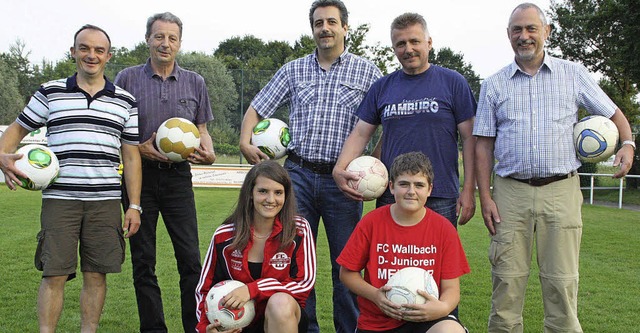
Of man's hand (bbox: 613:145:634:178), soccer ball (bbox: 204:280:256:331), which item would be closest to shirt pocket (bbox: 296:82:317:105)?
soccer ball (bbox: 204:280:256:331)

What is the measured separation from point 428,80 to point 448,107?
0.84ft

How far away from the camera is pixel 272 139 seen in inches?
204

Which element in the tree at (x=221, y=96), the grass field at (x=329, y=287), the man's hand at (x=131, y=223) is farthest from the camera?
the tree at (x=221, y=96)

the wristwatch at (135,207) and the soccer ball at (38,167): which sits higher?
the soccer ball at (38,167)

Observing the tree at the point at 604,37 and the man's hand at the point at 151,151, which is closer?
the man's hand at the point at 151,151

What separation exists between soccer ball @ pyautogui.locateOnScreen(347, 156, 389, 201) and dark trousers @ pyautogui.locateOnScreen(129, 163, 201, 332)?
1639mm

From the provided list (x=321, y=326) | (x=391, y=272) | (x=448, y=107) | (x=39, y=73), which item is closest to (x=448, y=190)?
(x=448, y=107)

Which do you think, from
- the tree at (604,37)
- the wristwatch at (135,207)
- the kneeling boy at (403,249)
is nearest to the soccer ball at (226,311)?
the kneeling boy at (403,249)

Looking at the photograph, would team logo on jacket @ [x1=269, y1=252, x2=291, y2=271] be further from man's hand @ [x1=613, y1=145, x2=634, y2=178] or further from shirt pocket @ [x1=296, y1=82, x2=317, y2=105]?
man's hand @ [x1=613, y1=145, x2=634, y2=178]

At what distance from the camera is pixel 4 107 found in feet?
133

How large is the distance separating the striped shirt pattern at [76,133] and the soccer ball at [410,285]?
2324 mm

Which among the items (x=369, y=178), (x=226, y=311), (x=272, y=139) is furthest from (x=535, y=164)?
(x=226, y=311)

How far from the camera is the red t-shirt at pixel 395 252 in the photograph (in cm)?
392

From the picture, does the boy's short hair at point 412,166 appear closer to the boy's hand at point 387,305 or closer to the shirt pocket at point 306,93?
the boy's hand at point 387,305
